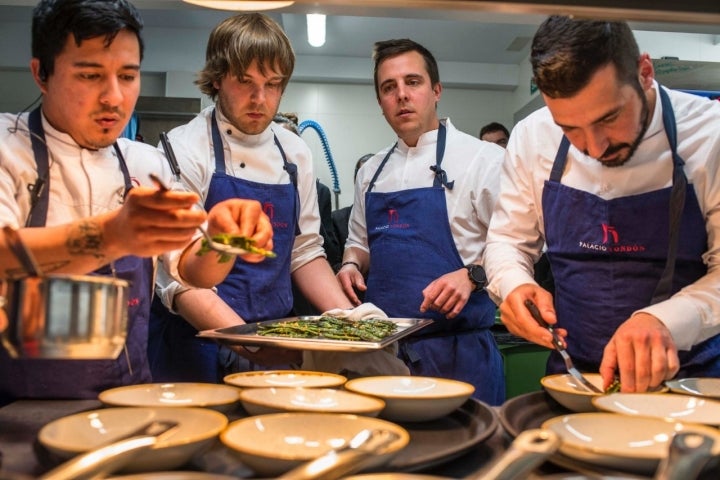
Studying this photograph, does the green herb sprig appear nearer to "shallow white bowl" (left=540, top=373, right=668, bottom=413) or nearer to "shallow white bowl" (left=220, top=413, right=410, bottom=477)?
"shallow white bowl" (left=540, top=373, right=668, bottom=413)

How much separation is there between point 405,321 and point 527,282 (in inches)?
23.9

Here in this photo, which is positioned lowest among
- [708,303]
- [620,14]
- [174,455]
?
[174,455]

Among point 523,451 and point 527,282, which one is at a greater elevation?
point 527,282

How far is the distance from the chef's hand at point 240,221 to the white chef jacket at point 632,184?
2.52 feet

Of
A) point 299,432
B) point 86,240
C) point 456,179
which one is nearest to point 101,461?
point 299,432

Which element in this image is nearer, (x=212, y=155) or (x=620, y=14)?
(x=620, y=14)

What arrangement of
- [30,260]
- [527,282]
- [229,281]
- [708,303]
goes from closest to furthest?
[30,260]
[708,303]
[527,282]
[229,281]

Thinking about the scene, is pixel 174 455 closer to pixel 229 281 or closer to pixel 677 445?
pixel 677 445

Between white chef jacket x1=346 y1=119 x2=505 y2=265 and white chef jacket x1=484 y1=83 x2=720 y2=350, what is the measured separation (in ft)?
2.38

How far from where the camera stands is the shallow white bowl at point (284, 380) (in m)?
1.48

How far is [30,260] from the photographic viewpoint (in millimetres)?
800

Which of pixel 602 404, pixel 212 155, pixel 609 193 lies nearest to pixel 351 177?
pixel 212 155

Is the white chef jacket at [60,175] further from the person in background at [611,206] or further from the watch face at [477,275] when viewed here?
the watch face at [477,275]

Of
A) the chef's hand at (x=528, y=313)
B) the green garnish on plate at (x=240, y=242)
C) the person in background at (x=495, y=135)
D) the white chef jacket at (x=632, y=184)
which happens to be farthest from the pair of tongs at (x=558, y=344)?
the person in background at (x=495, y=135)
